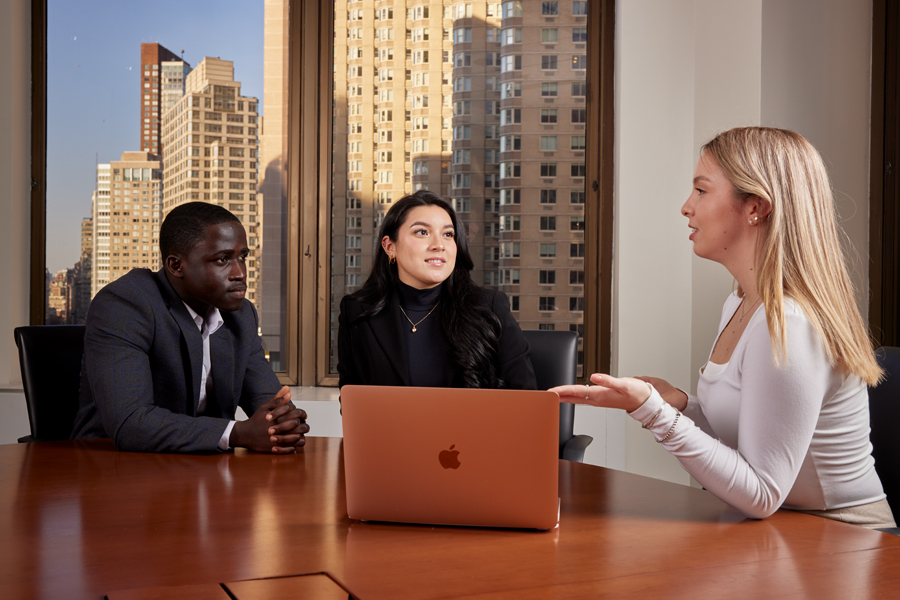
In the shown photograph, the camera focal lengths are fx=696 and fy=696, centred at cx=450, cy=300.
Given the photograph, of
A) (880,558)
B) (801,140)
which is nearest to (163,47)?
(801,140)

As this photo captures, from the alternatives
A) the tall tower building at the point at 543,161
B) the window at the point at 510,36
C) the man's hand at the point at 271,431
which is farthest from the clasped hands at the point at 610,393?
the window at the point at 510,36

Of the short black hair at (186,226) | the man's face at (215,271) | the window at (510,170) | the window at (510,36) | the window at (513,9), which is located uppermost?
the window at (513,9)

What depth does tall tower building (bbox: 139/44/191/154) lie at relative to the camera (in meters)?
3.63

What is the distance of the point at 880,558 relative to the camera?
0.98 m

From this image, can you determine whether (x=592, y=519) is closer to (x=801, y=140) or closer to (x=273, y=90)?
(x=801, y=140)

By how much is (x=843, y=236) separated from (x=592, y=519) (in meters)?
2.69

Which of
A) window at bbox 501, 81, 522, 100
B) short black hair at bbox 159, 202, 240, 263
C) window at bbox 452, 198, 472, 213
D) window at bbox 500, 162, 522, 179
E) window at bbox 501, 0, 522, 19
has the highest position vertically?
window at bbox 501, 0, 522, 19

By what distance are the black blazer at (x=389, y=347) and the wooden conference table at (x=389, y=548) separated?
0.88 m

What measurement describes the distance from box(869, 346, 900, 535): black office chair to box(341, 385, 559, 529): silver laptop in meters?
0.87

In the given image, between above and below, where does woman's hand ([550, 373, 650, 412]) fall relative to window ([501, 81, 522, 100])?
below

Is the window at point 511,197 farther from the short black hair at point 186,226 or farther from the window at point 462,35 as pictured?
the short black hair at point 186,226

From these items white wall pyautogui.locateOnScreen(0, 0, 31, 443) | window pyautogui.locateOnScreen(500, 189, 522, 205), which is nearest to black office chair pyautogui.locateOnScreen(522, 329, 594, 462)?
window pyautogui.locateOnScreen(500, 189, 522, 205)

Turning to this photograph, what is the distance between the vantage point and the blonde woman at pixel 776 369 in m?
1.18

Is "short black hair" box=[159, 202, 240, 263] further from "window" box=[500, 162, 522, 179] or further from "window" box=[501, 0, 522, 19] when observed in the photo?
"window" box=[501, 0, 522, 19]
